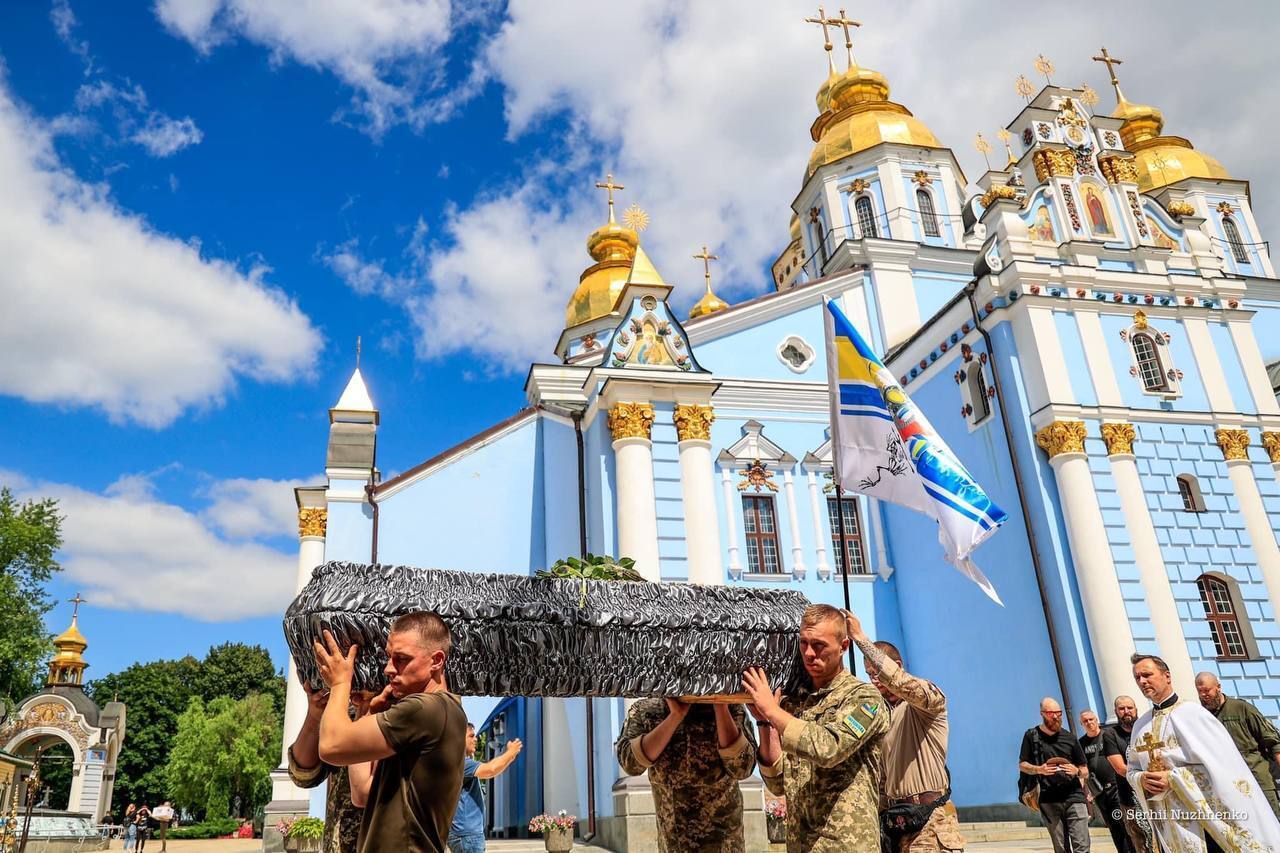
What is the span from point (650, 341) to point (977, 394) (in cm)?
584

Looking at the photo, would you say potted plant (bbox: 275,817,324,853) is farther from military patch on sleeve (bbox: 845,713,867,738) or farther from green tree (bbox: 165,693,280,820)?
green tree (bbox: 165,693,280,820)

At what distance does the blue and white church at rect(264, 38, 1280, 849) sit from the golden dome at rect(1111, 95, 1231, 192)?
14875 mm

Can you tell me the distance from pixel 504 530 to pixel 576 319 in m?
12.8

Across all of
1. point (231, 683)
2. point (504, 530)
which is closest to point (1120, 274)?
point (504, 530)

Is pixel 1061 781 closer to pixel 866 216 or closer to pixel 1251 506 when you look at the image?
pixel 1251 506

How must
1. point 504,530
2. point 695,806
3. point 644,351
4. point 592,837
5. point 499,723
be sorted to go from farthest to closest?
1. point 499,723
2. point 504,530
3. point 644,351
4. point 592,837
5. point 695,806

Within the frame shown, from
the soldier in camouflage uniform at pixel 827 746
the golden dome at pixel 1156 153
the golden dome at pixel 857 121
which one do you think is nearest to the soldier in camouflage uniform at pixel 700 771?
the soldier in camouflage uniform at pixel 827 746

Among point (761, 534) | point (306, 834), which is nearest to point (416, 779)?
point (306, 834)

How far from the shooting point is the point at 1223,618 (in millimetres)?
14781

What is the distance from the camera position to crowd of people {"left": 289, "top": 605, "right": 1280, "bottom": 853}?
2.90m

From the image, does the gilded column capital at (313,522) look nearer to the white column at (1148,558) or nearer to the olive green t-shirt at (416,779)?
the white column at (1148,558)

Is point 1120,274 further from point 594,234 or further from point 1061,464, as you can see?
point 594,234

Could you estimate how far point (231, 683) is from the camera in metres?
59.2

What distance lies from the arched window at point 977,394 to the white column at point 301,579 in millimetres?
11826
